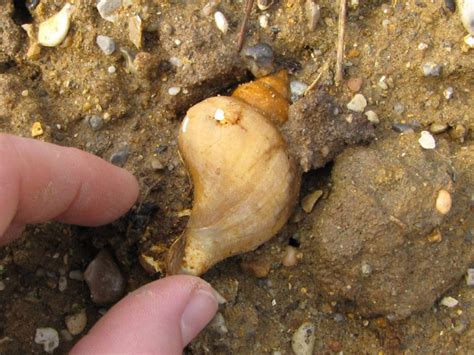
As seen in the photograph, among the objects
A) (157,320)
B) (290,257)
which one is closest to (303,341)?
(290,257)

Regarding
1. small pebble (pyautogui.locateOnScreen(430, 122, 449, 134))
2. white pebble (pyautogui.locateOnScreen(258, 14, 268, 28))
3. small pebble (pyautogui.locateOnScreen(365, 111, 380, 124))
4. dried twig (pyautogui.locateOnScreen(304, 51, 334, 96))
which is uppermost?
white pebble (pyautogui.locateOnScreen(258, 14, 268, 28))

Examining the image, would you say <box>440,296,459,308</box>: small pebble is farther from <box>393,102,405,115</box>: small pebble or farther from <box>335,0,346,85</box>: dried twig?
<box>335,0,346,85</box>: dried twig

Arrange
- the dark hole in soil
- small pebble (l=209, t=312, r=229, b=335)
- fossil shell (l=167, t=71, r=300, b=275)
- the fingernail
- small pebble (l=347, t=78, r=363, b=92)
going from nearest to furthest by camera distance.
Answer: the fingernail → fossil shell (l=167, t=71, r=300, b=275) → small pebble (l=209, t=312, r=229, b=335) → small pebble (l=347, t=78, r=363, b=92) → the dark hole in soil

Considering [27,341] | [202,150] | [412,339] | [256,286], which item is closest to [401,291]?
[412,339]

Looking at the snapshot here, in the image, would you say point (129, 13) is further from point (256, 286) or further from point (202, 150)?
point (256, 286)

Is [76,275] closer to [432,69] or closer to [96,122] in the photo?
[96,122]

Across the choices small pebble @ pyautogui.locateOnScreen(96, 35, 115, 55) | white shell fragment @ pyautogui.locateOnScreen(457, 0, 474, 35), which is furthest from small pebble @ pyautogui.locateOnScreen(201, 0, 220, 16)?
Result: white shell fragment @ pyautogui.locateOnScreen(457, 0, 474, 35)
